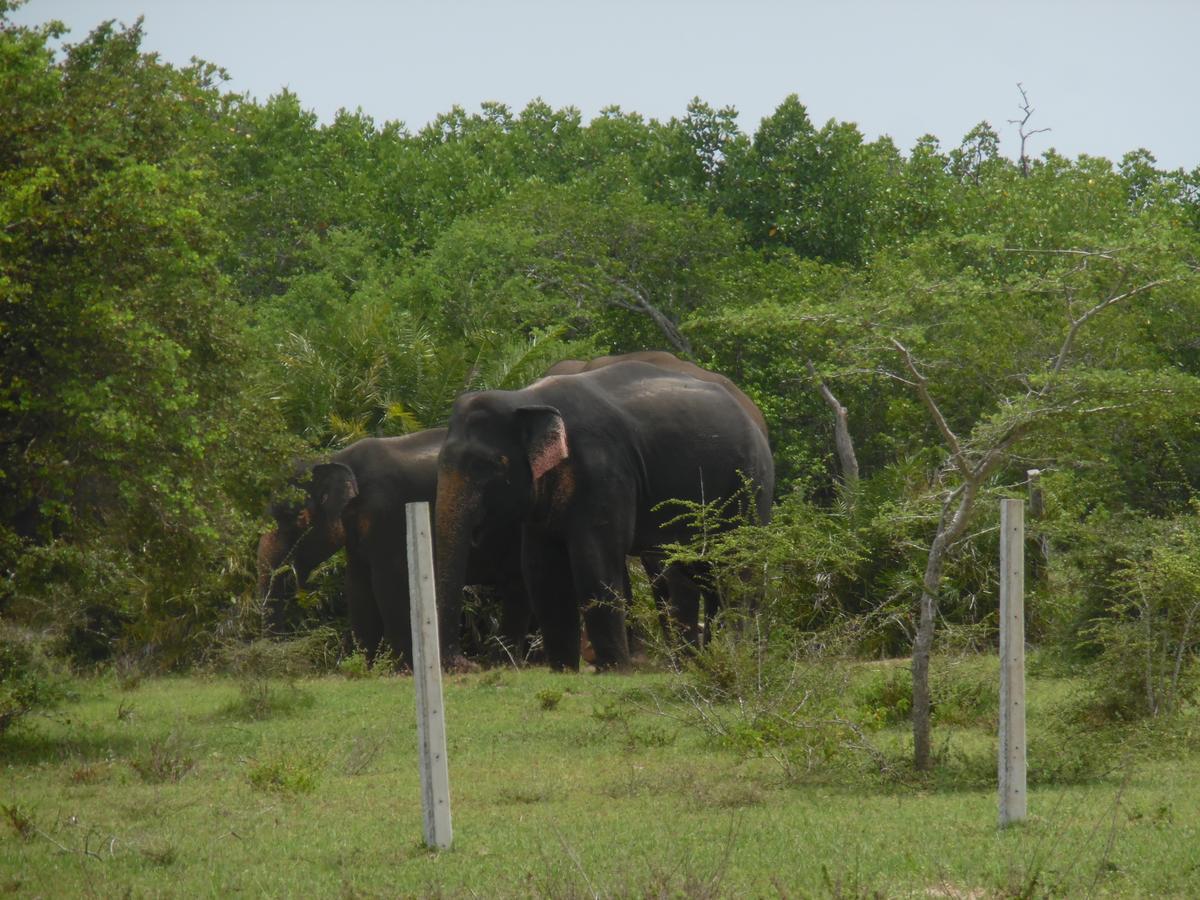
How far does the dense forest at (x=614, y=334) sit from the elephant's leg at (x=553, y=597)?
2.57 metres

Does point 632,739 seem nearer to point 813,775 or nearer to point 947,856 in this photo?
point 813,775

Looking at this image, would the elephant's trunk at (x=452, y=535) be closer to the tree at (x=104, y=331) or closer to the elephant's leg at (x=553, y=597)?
the elephant's leg at (x=553, y=597)

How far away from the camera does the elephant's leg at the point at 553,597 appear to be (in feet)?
59.9

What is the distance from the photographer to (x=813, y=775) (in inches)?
423

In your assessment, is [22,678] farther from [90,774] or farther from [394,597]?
[394,597]

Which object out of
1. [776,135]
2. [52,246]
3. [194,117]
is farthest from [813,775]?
[776,135]

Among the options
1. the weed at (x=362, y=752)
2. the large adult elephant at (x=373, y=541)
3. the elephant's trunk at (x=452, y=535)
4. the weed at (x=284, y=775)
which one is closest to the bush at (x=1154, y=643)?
the weed at (x=362, y=752)

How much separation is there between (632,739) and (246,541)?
3.42 metres

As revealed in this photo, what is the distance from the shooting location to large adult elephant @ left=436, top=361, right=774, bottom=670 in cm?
1719

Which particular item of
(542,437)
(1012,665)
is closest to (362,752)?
(1012,665)

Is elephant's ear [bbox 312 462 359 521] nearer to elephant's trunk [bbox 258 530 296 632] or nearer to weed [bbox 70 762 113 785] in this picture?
elephant's trunk [bbox 258 530 296 632]

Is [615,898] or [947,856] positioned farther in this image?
[947,856]

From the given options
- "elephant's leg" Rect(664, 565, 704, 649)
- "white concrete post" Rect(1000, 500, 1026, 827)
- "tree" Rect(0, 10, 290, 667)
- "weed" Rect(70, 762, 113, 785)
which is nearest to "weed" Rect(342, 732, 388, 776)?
"weed" Rect(70, 762, 113, 785)

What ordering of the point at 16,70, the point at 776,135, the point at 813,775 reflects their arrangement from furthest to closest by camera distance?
the point at 776,135, the point at 16,70, the point at 813,775
